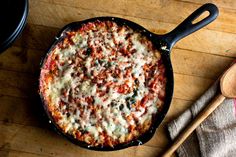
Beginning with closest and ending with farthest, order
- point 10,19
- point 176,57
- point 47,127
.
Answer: point 10,19
point 47,127
point 176,57

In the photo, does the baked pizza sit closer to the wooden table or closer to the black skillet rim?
the black skillet rim

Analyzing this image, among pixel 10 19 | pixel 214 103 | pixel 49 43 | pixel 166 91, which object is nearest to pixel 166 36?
pixel 166 91

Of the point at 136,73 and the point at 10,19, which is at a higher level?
the point at 10,19

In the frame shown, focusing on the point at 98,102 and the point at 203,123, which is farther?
the point at 203,123

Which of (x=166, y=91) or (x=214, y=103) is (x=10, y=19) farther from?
(x=214, y=103)

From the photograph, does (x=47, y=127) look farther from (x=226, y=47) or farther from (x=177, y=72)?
(x=226, y=47)

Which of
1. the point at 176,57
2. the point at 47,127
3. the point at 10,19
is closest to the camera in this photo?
the point at 10,19

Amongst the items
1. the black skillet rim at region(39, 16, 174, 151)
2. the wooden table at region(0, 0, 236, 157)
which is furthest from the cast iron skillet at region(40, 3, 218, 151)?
the wooden table at region(0, 0, 236, 157)

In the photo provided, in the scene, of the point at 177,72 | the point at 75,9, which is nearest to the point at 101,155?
the point at 177,72
